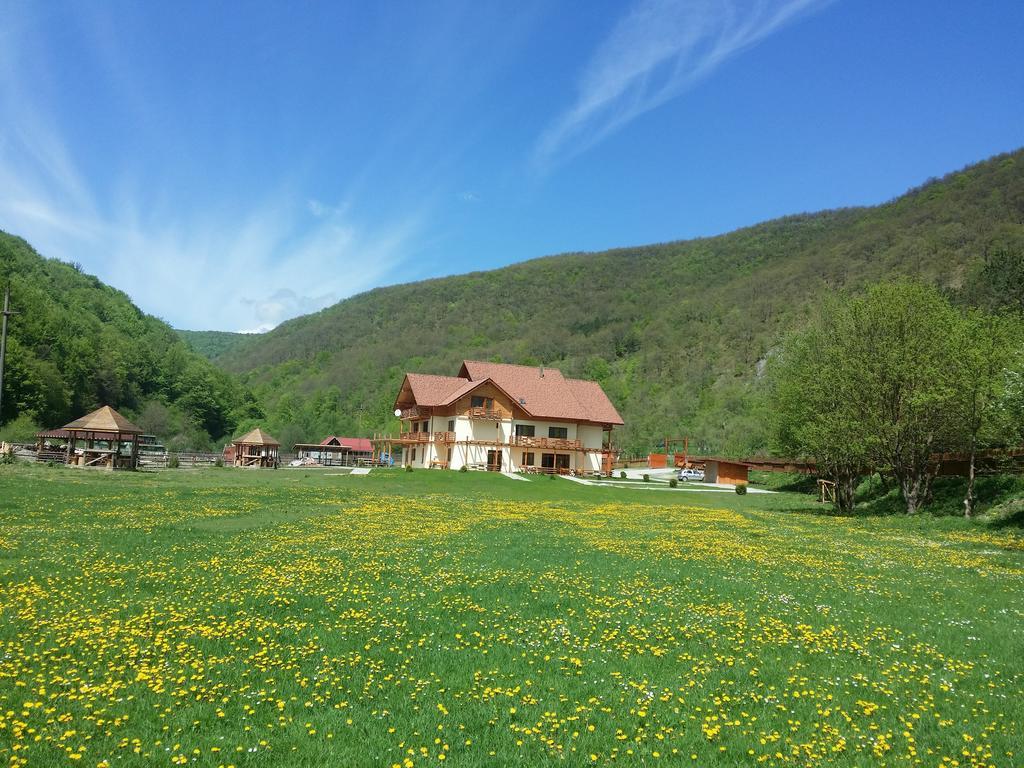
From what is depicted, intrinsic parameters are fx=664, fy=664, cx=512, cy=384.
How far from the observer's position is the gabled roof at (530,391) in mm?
63875

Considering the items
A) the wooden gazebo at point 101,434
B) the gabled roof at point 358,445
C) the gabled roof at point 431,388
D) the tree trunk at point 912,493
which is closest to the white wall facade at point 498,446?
the gabled roof at point 431,388

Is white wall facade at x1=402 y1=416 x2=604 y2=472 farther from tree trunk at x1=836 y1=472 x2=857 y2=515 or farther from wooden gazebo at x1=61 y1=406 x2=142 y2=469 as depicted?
tree trunk at x1=836 y1=472 x2=857 y2=515

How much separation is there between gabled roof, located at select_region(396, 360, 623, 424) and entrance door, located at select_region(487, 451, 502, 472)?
194 inches

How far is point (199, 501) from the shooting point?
2567 centimetres

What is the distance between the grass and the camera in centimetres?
587

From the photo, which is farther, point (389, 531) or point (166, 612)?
point (389, 531)

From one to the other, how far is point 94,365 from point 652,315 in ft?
327

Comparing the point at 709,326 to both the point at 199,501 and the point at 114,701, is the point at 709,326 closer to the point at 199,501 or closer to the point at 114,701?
the point at 199,501

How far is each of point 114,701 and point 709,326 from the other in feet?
397

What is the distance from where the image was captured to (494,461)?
62.2 m

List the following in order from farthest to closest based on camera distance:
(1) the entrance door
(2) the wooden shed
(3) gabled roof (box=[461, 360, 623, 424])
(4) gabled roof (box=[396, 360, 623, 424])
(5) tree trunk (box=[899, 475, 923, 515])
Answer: (3) gabled roof (box=[461, 360, 623, 424]) < (4) gabled roof (box=[396, 360, 623, 424]) < (2) the wooden shed < (1) the entrance door < (5) tree trunk (box=[899, 475, 923, 515])

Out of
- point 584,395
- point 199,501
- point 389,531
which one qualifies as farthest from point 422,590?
point 584,395

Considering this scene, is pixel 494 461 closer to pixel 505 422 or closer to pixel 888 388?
pixel 505 422

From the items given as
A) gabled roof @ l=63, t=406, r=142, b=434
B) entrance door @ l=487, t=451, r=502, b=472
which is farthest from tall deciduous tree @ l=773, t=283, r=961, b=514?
gabled roof @ l=63, t=406, r=142, b=434
